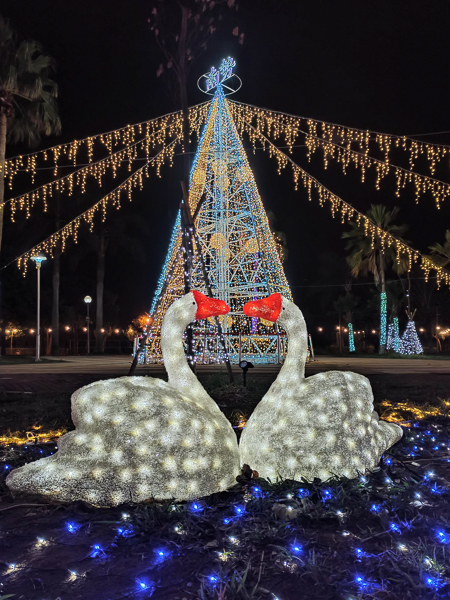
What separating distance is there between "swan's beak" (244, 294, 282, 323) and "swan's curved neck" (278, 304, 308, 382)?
0.48ft

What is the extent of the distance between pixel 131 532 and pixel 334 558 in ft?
3.78

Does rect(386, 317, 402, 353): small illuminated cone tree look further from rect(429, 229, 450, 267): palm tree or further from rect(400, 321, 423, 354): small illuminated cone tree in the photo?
rect(429, 229, 450, 267): palm tree

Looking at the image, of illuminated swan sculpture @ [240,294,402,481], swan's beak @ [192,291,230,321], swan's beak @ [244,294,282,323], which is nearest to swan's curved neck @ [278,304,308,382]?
illuminated swan sculpture @ [240,294,402,481]

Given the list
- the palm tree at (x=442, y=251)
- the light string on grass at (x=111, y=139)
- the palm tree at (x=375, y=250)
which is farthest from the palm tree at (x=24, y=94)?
the palm tree at (x=442, y=251)

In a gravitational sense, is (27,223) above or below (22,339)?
above

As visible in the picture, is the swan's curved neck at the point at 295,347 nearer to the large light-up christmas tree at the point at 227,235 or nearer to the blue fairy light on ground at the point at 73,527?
the blue fairy light on ground at the point at 73,527

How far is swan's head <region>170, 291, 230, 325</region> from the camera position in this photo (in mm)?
3967

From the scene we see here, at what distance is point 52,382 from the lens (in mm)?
11570

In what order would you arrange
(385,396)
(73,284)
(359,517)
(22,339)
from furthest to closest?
1. (22,339)
2. (73,284)
3. (385,396)
4. (359,517)

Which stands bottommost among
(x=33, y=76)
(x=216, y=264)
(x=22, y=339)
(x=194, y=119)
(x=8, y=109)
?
(x=22, y=339)

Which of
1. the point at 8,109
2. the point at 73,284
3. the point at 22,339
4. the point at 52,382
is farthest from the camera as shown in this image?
the point at 22,339

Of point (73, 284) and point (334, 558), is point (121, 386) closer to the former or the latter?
point (334, 558)

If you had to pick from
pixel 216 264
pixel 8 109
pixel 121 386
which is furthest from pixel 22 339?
pixel 121 386

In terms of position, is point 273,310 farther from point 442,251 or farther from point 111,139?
point 442,251
